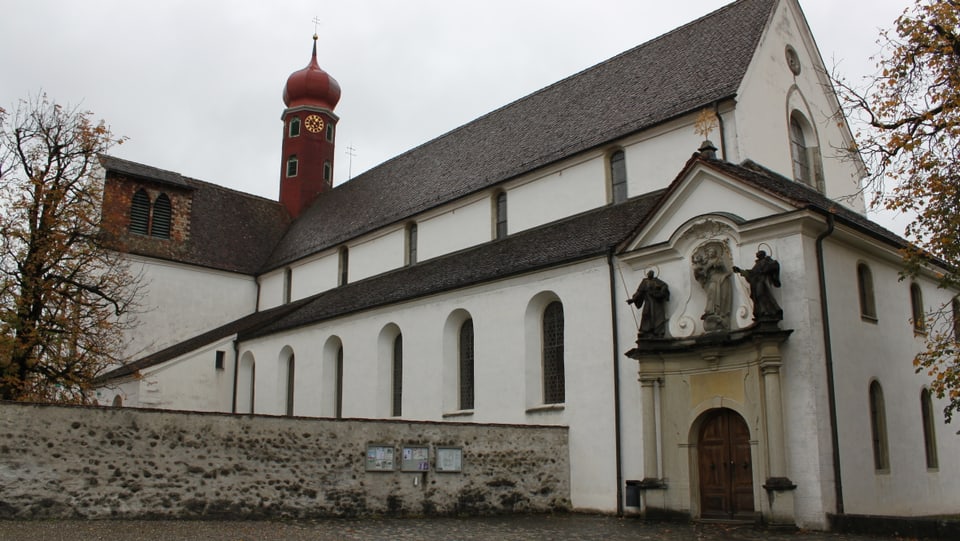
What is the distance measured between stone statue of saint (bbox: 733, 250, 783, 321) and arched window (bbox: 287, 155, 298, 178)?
3102 centimetres

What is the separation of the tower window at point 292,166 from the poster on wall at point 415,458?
2803cm

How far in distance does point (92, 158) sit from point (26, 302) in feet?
16.9

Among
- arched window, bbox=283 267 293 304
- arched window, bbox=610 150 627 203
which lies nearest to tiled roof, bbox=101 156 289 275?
arched window, bbox=283 267 293 304

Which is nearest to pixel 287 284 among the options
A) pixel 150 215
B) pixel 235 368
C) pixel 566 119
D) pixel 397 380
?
pixel 235 368

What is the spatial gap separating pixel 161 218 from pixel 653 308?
82.9 feet

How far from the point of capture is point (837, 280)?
17391mm

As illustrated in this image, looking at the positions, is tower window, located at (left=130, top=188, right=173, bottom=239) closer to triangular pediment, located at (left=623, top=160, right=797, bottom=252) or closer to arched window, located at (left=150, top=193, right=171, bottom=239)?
arched window, located at (left=150, top=193, right=171, bottom=239)

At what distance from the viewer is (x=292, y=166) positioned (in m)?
43.7

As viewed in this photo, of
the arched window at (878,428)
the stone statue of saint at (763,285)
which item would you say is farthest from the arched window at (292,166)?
the arched window at (878,428)

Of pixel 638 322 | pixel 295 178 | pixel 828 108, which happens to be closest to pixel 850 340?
pixel 638 322

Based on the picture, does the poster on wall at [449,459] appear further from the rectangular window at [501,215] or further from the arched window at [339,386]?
the arched window at [339,386]

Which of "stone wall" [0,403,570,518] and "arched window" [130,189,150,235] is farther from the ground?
"arched window" [130,189,150,235]

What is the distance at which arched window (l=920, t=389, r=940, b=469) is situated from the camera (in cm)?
1930

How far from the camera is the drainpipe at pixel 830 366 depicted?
15625 mm
